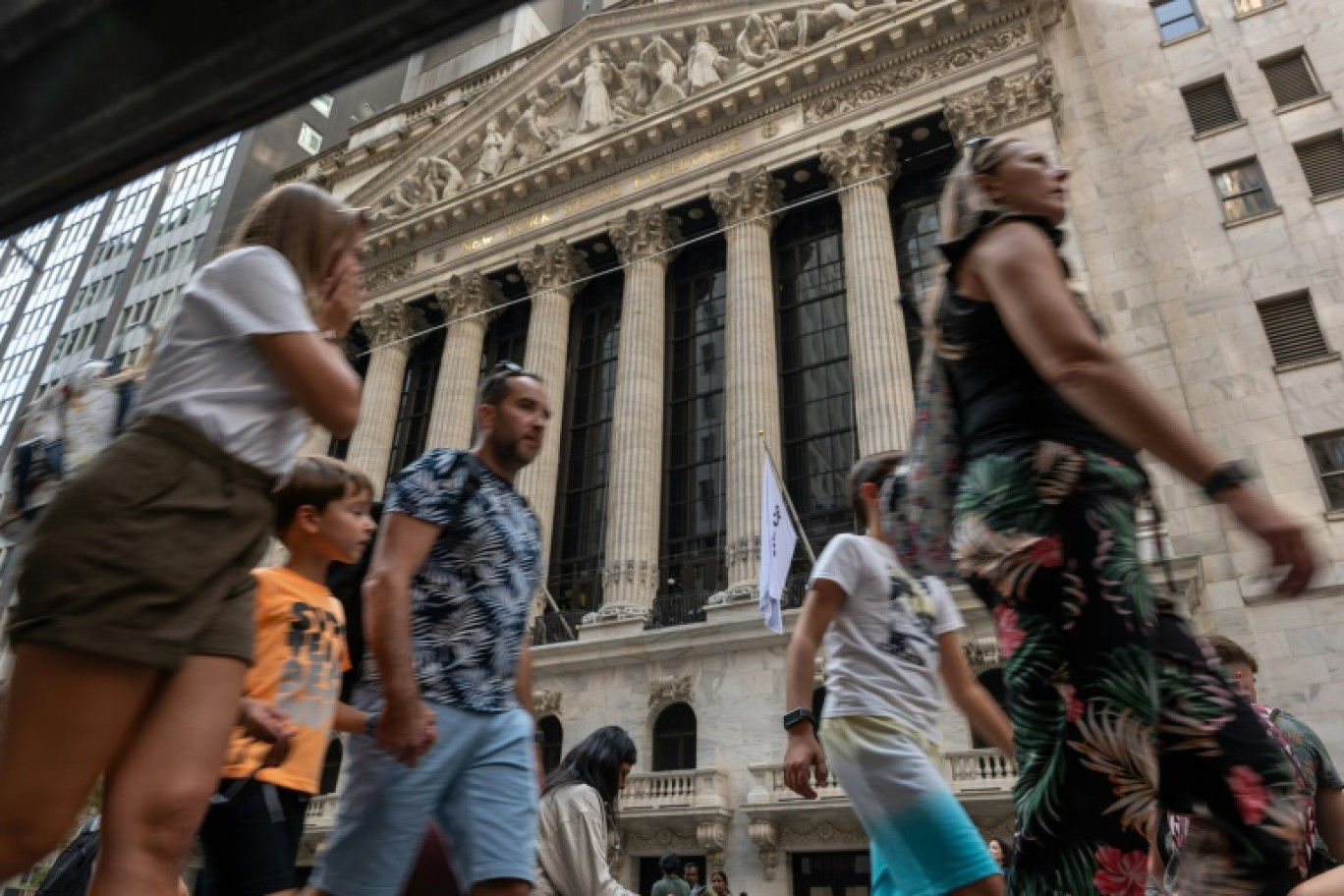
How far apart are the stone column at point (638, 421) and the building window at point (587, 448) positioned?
103 cm

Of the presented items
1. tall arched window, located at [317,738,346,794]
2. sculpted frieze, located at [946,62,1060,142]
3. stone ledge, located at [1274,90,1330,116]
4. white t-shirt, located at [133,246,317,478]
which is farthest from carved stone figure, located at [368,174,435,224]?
white t-shirt, located at [133,246,317,478]

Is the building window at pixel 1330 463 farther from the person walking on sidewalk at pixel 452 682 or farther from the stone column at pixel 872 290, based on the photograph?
the person walking on sidewalk at pixel 452 682

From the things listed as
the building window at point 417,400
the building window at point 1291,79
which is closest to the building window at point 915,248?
the building window at point 1291,79

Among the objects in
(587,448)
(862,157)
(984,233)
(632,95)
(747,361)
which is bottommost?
(984,233)

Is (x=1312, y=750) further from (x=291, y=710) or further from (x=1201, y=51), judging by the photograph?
(x=1201, y=51)

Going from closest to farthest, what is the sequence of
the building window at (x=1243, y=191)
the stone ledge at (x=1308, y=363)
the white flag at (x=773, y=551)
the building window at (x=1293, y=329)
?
1. the white flag at (x=773, y=551)
2. the stone ledge at (x=1308, y=363)
3. the building window at (x=1293, y=329)
4. the building window at (x=1243, y=191)

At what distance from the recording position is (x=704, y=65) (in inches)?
1032

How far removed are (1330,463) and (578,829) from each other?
55.3 ft

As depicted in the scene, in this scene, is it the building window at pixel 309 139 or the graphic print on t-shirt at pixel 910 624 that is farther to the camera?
the building window at pixel 309 139

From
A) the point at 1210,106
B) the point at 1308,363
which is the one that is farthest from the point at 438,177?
the point at 1308,363

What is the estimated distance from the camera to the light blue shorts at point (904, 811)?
10.4ft

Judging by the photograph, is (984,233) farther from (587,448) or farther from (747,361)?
(587,448)

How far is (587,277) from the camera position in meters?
25.9

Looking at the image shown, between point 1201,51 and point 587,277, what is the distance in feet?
55.1
